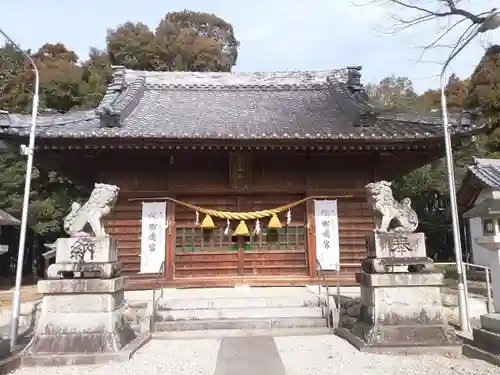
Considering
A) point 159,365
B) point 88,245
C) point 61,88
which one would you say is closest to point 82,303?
point 88,245

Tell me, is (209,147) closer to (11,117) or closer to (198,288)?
(198,288)

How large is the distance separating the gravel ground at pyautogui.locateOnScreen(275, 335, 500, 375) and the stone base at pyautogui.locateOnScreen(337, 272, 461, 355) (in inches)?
12.4

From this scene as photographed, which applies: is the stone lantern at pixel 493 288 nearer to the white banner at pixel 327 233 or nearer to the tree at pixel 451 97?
the white banner at pixel 327 233

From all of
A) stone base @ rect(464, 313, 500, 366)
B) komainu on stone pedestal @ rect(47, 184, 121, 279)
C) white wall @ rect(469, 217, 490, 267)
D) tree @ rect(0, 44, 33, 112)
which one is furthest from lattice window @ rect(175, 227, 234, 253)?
tree @ rect(0, 44, 33, 112)

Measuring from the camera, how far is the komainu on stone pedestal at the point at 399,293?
6844 millimetres

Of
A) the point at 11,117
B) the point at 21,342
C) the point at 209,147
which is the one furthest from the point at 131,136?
the point at 21,342

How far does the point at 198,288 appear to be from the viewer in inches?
446

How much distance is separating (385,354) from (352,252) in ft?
17.3

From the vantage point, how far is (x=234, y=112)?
45.1ft

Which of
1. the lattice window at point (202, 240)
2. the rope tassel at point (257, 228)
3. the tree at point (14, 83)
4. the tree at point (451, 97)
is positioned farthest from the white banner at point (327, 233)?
the tree at point (451, 97)

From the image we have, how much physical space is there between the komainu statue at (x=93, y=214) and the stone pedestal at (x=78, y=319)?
0.88 metres

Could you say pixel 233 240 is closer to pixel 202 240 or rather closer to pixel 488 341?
pixel 202 240

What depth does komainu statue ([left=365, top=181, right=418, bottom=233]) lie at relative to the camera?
24.3 ft

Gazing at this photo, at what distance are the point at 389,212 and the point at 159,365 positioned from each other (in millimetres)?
4782
